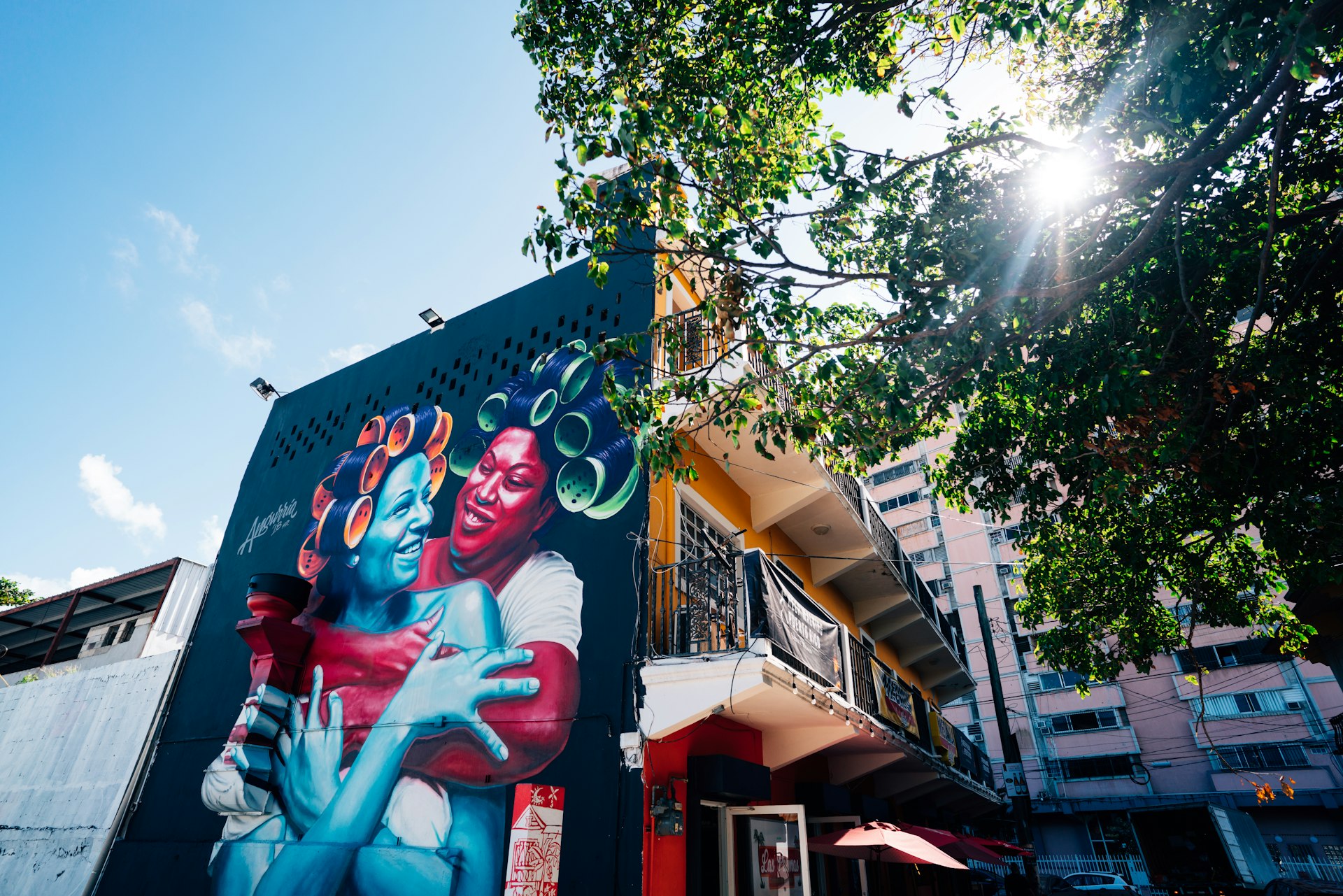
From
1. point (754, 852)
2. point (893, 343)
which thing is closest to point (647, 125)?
point (893, 343)

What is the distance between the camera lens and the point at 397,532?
10492 mm

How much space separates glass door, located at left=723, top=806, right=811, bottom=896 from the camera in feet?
24.9

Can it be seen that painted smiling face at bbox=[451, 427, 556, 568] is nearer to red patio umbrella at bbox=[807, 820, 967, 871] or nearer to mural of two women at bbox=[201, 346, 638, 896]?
mural of two women at bbox=[201, 346, 638, 896]

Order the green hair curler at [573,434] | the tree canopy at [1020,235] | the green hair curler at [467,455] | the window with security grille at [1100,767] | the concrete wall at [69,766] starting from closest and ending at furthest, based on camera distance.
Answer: the tree canopy at [1020,235] < the green hair curler at [573,434] < the green hair curler at [467,455] < the concrete wall at [69,766] < the window with security grille at [1100,767]

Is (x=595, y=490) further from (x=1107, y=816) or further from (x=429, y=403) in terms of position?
(x=1107, y=816)

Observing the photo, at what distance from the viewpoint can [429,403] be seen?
11.7 meters

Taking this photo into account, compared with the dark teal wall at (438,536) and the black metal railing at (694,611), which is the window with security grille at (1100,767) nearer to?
the black metal railing at (694,611)

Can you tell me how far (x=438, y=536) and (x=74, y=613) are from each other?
583 inches

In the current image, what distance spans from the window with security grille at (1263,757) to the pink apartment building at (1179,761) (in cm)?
5

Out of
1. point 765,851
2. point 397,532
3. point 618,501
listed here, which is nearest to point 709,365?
point 618,501

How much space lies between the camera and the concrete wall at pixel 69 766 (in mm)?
11375

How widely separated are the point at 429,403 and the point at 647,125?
24.3ft

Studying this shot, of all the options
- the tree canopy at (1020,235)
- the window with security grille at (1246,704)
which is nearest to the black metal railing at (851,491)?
the tree canopy at (1020,235)
